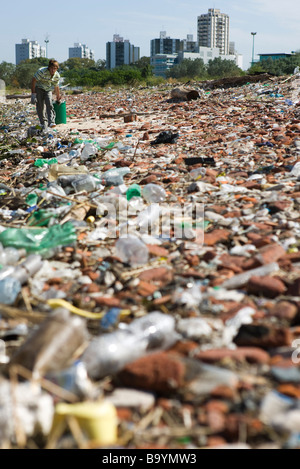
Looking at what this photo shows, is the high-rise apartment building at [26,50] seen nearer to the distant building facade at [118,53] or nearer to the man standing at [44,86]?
the distant building facade at [118,53]

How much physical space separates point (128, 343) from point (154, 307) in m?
0.35

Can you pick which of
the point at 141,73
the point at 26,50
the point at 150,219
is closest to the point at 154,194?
the point at 150,219

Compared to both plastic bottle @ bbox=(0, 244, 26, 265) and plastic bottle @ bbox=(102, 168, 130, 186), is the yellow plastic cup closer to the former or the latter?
plastic bottle @ bbox=(0, 244, 26, 265)

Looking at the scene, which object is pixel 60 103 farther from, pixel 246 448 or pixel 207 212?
pixel 246 448

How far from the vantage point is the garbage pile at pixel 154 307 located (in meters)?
1.34

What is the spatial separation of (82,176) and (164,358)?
289 cm

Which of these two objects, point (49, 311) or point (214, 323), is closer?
point (214, 323)

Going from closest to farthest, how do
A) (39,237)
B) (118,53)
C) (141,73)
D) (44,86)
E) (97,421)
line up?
(97,421)
(39,237)
(44,86)
(141,73)
(118,53)

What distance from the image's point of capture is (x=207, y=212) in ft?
10.5

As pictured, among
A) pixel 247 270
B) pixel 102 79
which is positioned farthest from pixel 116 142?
pixel 102 79

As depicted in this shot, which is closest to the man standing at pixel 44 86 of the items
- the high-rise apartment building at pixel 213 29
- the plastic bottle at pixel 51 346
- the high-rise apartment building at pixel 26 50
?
the plastic bottle at pixel 51 346

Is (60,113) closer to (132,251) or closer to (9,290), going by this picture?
(132,251)

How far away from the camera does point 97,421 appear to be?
1.30 metres

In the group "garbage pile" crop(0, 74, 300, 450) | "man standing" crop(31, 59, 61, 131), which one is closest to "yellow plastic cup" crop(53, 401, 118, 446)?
"garbage pile" crop(0, 74, 300, 450)
